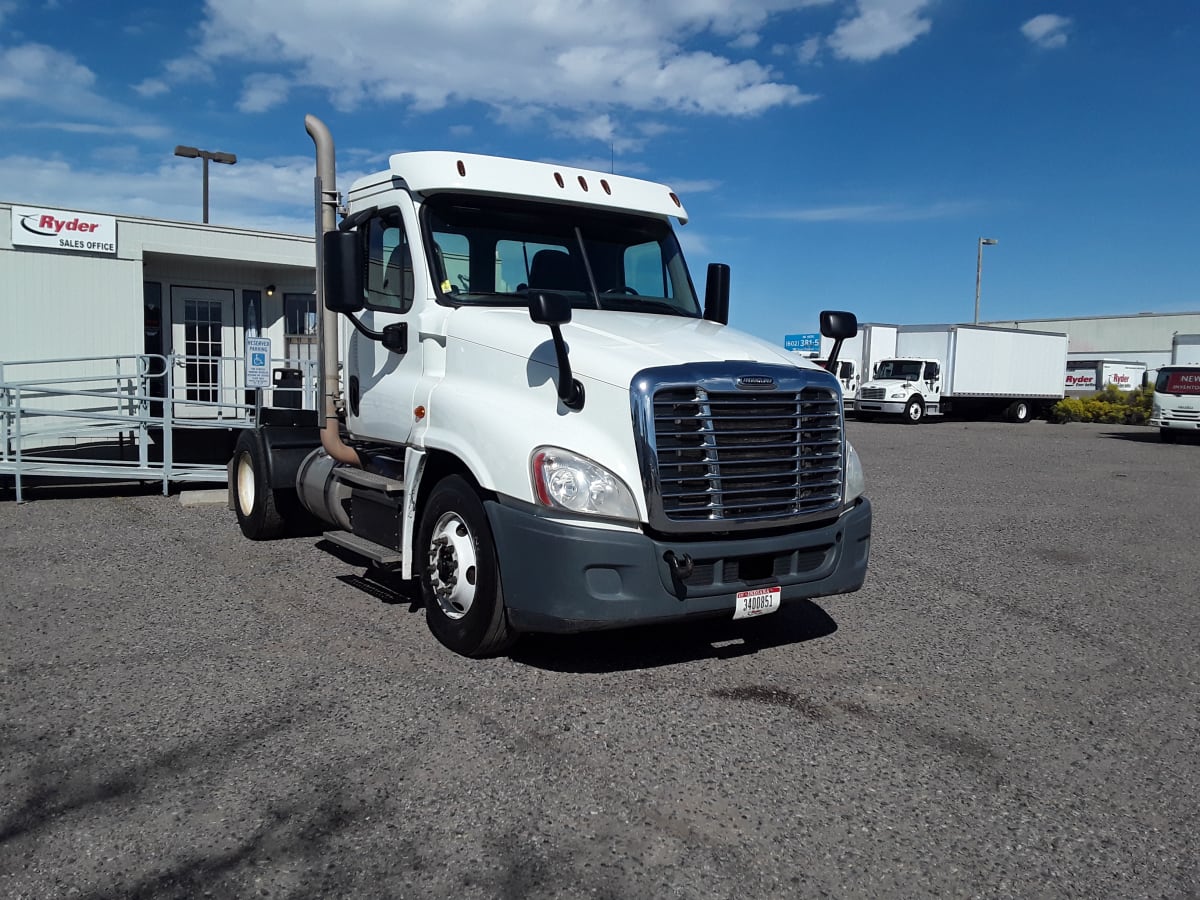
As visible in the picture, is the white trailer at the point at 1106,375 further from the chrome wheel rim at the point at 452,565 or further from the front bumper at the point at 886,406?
the chrome wheel rim at the point at 452,565

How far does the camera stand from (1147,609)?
6461mm

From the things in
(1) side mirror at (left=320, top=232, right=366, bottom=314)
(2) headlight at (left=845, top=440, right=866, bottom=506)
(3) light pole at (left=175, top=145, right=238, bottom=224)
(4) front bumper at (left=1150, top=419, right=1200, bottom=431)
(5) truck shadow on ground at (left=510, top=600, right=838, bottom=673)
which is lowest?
(5) truck shadow on ground at (left=510, top=600, right=838, bottom=673)

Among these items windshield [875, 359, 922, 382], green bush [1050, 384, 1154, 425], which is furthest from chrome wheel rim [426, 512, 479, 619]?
green bush [1050, 384, 1154, 425]

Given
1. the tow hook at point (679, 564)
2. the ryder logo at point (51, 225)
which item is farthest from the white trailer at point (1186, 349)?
the tow hook at point (679, 564)

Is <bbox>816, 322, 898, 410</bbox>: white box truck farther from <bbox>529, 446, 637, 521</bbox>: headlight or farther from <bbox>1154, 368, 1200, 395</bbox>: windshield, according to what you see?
<bbox>529, 446, 637, 521</bbox>: headlight

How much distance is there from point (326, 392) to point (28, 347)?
10.4 m

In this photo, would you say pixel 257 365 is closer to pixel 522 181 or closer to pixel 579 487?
pixel 522 181

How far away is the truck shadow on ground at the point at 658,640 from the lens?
5023 millimetres

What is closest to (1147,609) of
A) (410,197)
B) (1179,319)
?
(410,197)

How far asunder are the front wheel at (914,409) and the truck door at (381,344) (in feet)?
88.3

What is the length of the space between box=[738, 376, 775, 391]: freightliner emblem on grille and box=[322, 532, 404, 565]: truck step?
2206mm

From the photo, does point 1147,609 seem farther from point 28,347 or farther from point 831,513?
point 28,347

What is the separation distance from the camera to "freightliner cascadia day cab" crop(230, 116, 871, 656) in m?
4.34

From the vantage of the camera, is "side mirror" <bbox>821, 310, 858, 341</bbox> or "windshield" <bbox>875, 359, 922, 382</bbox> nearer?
"side mirror" <bbox>821, 310, 858, 341</bbox>
